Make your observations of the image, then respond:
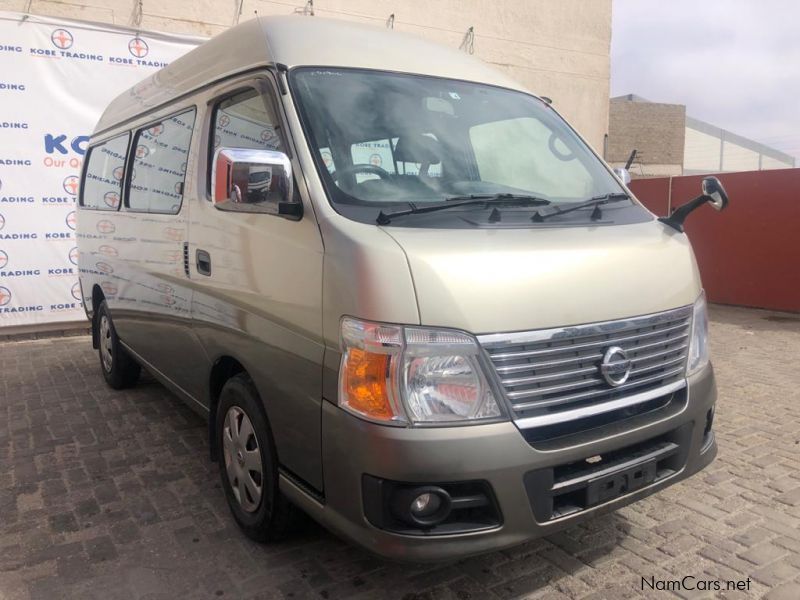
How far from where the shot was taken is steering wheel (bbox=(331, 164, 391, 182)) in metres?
2.69

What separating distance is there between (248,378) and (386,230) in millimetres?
1162

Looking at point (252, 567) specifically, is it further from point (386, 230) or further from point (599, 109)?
point (599, 109)

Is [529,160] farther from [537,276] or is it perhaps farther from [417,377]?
[417,377]

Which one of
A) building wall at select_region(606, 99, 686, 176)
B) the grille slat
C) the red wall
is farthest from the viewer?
building wall at select_region(606, 99, 686, 176)

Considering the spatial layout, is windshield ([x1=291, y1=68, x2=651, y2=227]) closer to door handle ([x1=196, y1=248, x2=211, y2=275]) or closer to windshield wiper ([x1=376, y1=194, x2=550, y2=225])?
windshield wiper ([x1=376, y1=194, x2=550, y2=225])

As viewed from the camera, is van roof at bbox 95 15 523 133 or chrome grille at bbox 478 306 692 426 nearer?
chrome grille at bbox 478 306 692 426

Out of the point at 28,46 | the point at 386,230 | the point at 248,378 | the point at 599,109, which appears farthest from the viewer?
the point at 599,109

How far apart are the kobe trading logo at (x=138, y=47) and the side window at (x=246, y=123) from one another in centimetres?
577

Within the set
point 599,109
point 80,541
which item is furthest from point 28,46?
point 599,109

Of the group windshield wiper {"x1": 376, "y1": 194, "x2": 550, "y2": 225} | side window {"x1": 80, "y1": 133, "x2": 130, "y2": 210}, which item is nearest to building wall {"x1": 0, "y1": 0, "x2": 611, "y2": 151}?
side window {"x1": 80, "y1": 133, "x2": 130, "y2": 210}

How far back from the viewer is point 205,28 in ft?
29.0

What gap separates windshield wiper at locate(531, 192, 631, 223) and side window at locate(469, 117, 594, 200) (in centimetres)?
10

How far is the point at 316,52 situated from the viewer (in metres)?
3.05

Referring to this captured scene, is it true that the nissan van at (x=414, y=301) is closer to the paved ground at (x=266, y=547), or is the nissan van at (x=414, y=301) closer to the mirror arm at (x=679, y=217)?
the mirror arm at (x=679, y=217)
